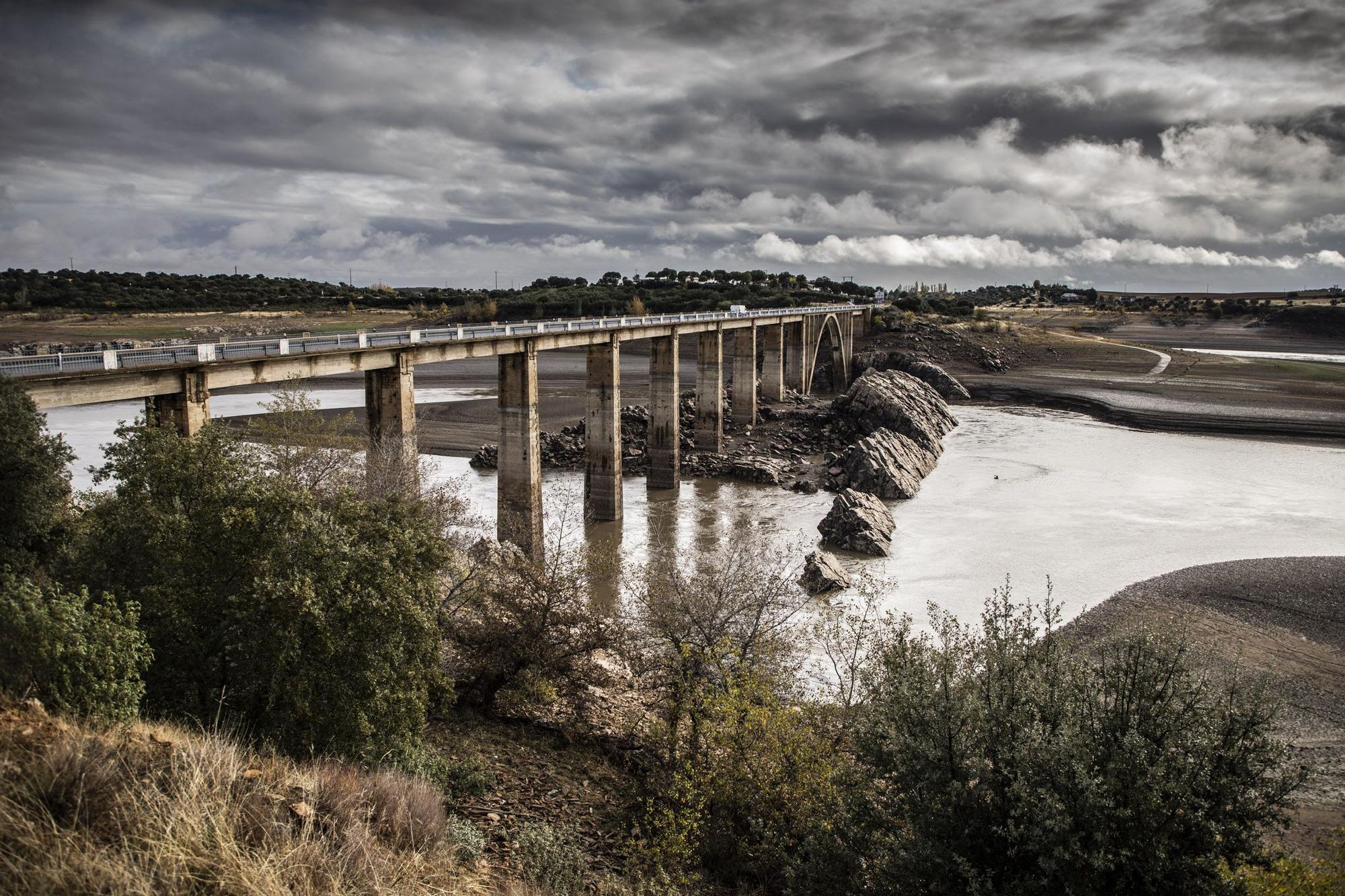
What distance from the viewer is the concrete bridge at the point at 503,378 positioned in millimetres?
19844

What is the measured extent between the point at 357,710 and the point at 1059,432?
62.8m

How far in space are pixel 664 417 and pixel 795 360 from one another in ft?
133

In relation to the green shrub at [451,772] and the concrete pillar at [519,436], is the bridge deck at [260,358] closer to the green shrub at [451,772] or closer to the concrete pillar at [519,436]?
the concrete pillar at [519,436]

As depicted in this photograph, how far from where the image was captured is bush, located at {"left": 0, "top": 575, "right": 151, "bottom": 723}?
962cm

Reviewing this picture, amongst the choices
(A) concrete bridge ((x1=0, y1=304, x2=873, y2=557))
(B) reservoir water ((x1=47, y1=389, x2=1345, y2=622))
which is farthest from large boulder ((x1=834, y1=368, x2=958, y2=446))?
(A) concrete bridge ((x1=0, y1=304, x2=873, y2=557))

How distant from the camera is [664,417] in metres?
49.0

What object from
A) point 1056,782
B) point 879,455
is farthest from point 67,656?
point 879,455

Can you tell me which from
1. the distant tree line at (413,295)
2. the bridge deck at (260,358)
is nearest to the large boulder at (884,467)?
the bridge deck at (260,358)

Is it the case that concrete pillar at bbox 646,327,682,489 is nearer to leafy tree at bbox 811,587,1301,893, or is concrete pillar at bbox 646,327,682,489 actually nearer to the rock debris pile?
the rock debris pile

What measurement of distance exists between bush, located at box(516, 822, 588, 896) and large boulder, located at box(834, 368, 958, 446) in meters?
44.6

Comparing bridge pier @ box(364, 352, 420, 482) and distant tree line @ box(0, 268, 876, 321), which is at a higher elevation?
distant tree line @ box(0, 268, 876, 321)

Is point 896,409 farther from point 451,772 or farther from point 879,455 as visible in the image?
point 451,772


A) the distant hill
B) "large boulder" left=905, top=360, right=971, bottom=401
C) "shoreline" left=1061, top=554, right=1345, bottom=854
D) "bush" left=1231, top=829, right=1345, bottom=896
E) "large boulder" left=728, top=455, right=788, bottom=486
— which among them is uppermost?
the distant hill

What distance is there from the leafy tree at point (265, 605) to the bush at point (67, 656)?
149 cm
